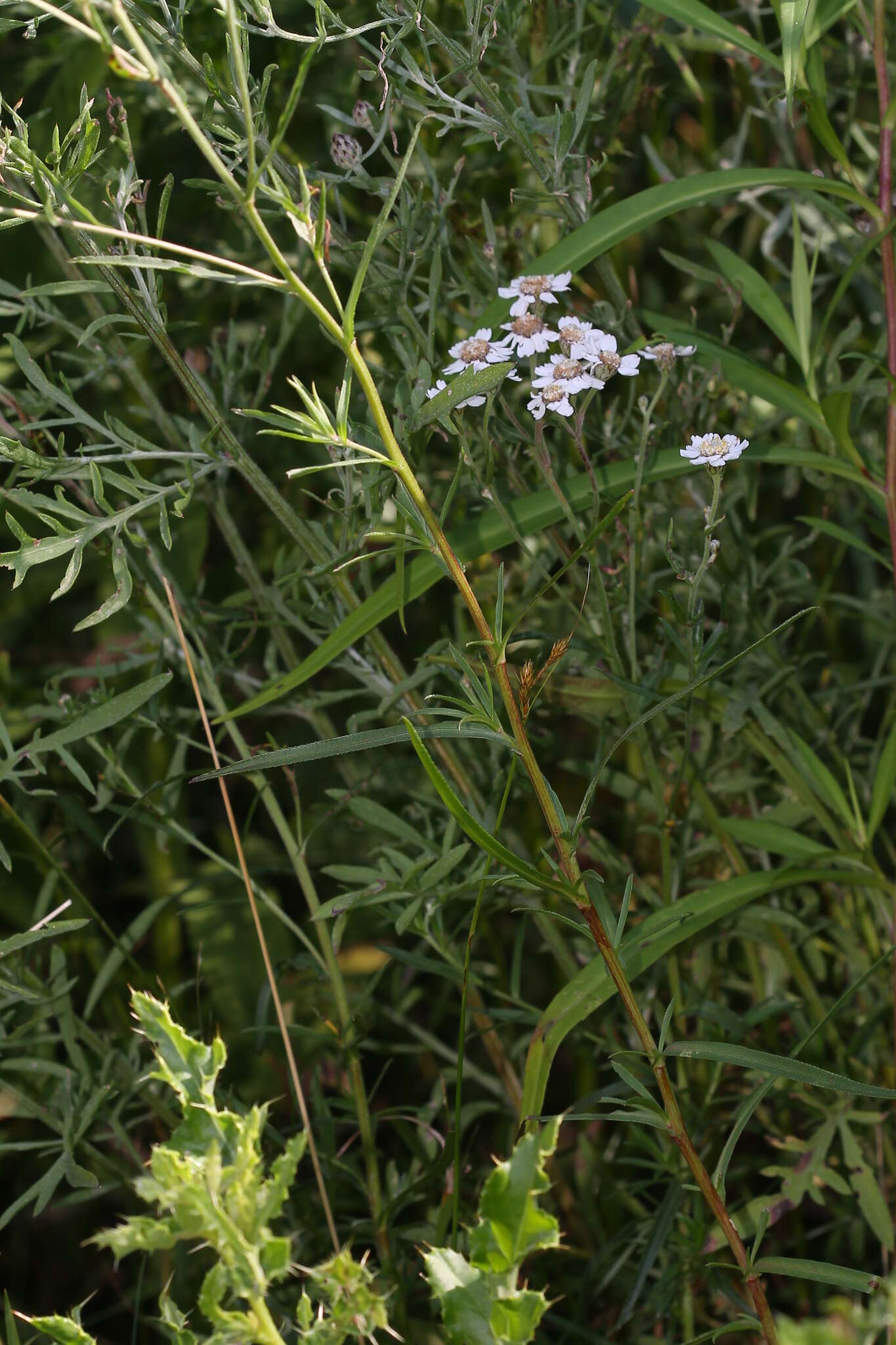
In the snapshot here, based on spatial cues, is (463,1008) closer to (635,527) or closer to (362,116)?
(635,527)

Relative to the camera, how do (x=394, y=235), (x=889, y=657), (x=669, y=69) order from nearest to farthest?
1. (x=394, y=235)
2. (x=889, y=657)
3. (x=669, y=69)

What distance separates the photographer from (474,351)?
2.25ft

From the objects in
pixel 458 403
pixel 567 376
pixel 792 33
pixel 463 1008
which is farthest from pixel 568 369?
pixel 463 1008

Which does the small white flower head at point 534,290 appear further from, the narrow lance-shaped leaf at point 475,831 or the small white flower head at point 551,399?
the narrow lance-shaped leaf at point 475,831

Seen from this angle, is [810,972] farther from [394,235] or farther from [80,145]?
Result: [80,145]

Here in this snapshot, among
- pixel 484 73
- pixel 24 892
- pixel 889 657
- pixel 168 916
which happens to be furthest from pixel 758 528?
pixel 24 892

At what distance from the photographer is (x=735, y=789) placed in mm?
955

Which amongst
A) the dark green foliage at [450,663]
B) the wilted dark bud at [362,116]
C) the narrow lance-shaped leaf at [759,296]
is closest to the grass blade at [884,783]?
the dark green foliage at [450,663]

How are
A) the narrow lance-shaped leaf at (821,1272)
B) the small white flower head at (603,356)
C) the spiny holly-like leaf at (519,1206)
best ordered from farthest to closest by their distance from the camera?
the small white flower head at (603,356) → the narrow lance-shaped leaf at (821,1272) → the spiny holly-like leaf at (519,1206)

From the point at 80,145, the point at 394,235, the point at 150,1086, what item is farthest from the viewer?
the point at 150,1086

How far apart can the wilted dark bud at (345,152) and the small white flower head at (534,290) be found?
0.38ft

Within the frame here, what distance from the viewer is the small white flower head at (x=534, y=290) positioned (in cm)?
73

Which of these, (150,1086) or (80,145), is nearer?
(80,145)

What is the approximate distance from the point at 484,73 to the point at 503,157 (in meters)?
0.08
